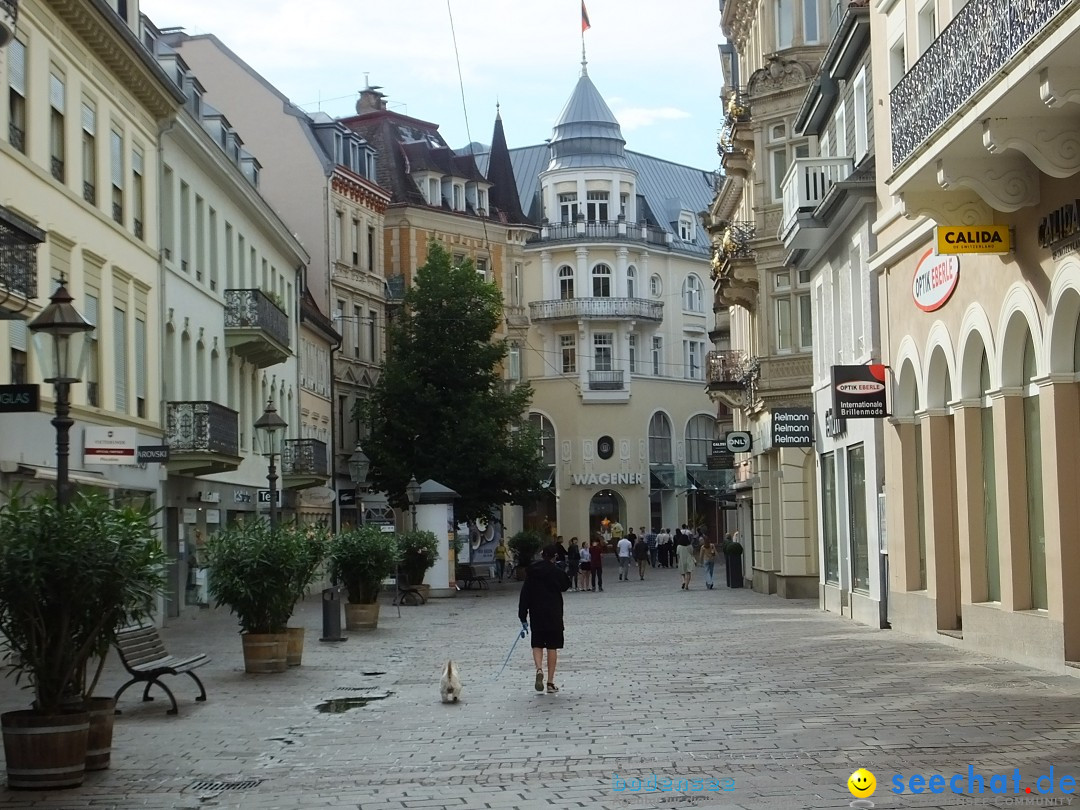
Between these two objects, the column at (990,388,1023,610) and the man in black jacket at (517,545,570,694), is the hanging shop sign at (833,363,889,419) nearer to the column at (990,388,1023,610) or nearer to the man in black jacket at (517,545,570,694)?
the column at (990,388,1023,610)

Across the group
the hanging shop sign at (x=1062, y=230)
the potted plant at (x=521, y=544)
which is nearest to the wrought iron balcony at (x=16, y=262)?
the hanging shop sign at (x=1062, y=230)

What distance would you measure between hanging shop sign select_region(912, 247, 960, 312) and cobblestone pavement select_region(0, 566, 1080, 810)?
14.3 ft

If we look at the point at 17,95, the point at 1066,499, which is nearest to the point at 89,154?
the point at 17,95

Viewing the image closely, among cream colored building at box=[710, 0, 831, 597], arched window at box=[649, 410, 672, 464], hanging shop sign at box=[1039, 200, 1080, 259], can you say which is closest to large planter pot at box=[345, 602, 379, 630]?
cream colored building at box=[710, 0, 831, 597]

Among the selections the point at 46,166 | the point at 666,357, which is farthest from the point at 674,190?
the point at 46,166

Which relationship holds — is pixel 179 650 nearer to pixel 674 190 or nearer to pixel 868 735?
pixel 868 735

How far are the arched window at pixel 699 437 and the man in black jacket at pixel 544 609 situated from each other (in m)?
71.0

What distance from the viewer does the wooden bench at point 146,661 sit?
15.3 metres

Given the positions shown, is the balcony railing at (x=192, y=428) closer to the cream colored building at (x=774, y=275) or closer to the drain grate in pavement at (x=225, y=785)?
the cream colored building at (x=774, y=275)

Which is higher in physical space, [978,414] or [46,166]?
[46,166]

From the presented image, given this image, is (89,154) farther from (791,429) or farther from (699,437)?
(699,437)

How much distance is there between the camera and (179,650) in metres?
25.0

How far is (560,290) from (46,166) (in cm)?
5869

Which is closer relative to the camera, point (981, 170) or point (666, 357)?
point (981, 170)
